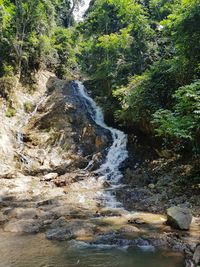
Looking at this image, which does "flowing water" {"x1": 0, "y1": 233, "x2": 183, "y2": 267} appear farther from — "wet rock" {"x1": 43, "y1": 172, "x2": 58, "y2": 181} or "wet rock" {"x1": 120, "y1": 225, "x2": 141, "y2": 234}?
"wet rock" {"x1": 43, "y1": 172, "x2": 58, "y2": 181}

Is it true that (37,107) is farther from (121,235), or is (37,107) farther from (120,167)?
(121,235)

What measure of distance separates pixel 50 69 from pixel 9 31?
22.4 ft

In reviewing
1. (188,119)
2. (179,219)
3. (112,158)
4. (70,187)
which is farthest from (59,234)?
(112,158)

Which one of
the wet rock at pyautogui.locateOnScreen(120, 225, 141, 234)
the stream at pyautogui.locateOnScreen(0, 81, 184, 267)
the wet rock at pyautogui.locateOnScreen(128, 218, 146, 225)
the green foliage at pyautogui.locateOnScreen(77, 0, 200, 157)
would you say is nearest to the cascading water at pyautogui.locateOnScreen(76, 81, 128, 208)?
the green foliage at pyautogui.locateOnScreen(77, 0, 200, 157)

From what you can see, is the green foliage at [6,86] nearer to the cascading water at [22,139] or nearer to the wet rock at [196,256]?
the cascading water at [22,139]

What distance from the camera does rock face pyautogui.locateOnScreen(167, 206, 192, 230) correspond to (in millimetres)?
8784

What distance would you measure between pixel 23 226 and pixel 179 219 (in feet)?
14.6

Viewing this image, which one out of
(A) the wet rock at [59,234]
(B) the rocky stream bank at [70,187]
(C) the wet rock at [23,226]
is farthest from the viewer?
(C) the wet rock at [23,226]

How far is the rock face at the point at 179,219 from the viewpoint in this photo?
8784 millimetres

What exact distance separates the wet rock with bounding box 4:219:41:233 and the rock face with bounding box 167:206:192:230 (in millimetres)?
3786

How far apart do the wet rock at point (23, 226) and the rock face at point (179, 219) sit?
3786 millimetres

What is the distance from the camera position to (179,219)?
29.2ft

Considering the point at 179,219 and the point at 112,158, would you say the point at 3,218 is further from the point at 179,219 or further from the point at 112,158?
the point at 112,158

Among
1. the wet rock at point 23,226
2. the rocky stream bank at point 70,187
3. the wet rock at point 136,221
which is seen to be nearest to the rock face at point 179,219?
the rocky stream bank at point 70,187
